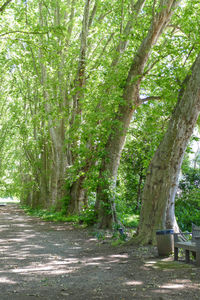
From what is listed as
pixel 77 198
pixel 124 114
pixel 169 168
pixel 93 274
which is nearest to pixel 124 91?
pixel 124 114

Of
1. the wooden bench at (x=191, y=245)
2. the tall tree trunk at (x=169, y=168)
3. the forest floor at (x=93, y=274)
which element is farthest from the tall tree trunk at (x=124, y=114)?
the wooden bench at (x=191, y=245)

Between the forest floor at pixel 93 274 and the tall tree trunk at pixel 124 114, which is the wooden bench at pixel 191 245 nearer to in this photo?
the forest floor at pixel 93 274

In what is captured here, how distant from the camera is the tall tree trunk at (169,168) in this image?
27.9 feet

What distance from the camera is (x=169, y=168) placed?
8836 millimetres

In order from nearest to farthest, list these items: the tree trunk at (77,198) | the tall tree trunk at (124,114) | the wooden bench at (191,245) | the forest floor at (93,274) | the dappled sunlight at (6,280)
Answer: the forest floor at (93,274)
the dappled sunlight at (6,280)
the wooden bench at (191,245)
the tall tree trunk at (124,114)
the tree trunk at (77,198)

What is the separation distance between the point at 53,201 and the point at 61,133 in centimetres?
635

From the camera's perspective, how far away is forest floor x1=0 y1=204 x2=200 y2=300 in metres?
4.92

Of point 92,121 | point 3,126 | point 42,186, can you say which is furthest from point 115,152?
point 3,126

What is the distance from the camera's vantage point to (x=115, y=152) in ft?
43.6

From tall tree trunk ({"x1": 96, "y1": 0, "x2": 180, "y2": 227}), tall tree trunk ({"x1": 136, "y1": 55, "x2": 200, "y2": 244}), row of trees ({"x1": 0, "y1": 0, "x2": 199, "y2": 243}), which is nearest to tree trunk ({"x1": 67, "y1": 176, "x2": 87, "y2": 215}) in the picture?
row of trees ({"x1": 0, "y1": 0, "x2": 199, "y2": 243})

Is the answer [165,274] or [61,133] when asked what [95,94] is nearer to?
[61,133]

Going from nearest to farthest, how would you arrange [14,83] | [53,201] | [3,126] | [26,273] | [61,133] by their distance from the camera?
[26,273], [61,133], [53,201], [14,83], [3,126]

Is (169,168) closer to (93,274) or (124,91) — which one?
(93,274)

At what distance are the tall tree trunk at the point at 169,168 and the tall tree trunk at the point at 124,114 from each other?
3328mm
